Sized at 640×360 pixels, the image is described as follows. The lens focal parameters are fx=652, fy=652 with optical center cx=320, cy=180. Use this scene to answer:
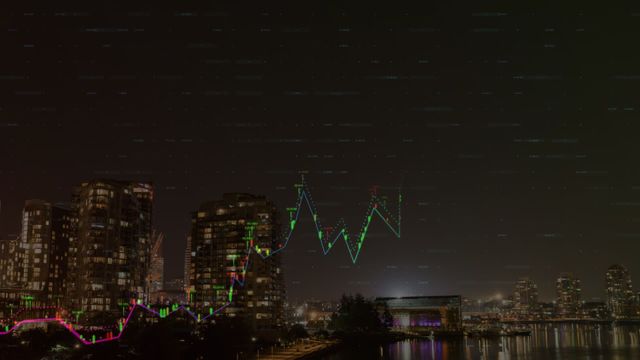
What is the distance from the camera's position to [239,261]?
112 m

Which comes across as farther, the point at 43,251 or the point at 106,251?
the point at 43,251

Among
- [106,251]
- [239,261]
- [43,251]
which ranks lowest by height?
[239,261]

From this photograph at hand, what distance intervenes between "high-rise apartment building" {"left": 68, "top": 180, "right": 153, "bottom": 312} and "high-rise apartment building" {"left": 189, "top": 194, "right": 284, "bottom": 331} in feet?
37.2

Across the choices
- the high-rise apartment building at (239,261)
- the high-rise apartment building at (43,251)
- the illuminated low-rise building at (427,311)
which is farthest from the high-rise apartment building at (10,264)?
the illuminated low-rise building at (427,311)

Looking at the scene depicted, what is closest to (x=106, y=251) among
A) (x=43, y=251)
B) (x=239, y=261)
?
(x=239, y=261)

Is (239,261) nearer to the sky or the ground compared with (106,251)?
nearer to the ground

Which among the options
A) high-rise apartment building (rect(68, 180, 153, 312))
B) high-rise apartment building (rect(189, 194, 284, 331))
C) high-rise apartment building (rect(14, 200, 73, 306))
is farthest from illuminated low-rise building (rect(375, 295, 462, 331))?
high-rise apartment building (rect(14, 200, 73, 306))

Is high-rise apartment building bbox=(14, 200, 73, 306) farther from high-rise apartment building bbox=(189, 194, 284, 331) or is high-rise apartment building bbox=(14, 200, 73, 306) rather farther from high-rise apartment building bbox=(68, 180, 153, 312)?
high-rise apartment building bbox=(189, 194, 284, 331)

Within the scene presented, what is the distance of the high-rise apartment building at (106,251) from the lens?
99.1 meters

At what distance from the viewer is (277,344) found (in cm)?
7250

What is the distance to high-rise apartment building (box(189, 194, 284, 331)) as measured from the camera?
109m

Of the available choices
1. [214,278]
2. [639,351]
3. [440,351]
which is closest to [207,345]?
[440,351]

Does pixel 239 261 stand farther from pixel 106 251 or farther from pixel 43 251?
pixel 43 251

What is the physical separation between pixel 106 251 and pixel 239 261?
22243 millimetres
